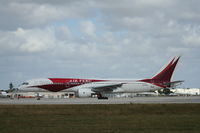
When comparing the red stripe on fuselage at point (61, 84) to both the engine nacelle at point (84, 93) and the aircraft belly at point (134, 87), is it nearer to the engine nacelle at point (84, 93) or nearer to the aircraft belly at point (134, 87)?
the engine nacelle at point (84, 93)

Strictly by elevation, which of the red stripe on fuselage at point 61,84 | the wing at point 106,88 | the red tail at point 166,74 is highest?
the red tail at point 166,74

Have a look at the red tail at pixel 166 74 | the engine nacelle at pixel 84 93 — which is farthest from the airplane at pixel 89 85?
the red tail at pixel 166 74

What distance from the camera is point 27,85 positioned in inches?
2606

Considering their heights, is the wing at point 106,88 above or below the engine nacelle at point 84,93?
above

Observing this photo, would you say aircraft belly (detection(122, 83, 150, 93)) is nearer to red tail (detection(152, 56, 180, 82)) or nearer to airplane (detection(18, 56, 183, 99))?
airplane (detection(18, 56, 183, 99))

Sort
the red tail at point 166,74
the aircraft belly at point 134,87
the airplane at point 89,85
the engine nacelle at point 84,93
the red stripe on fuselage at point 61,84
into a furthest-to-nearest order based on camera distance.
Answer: the red tail at point 166,74
the aircraft belly at point 134,87
the red stripe on fuselage at point 61,84
the airplane at point 89,85
the engine nacelle at point 84,93

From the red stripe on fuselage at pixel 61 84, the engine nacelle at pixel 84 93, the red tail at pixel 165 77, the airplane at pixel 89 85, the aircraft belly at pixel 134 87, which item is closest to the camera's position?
the engine nacelle at pixel 84 93

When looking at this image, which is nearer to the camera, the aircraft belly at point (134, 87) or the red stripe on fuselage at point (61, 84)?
the red stripe on fuselage at point (61, 84)

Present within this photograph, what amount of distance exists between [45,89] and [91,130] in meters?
48.8

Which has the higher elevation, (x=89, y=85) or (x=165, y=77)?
(x=165, y=77)

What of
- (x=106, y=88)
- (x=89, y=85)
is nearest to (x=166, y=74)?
(x=106, y=88)

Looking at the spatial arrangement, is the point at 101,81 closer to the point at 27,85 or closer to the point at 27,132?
the point at 27,85

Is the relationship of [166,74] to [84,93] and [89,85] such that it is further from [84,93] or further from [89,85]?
[84,93]

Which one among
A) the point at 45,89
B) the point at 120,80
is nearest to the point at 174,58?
the point at 120,80
